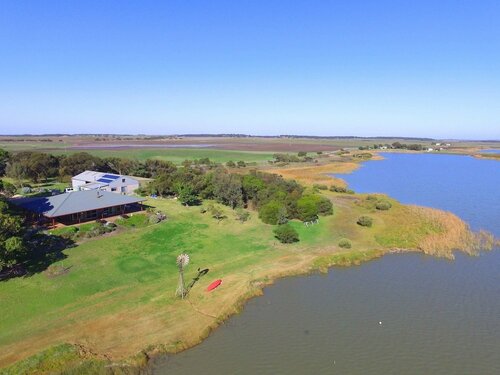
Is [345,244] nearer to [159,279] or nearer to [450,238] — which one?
[450,238]

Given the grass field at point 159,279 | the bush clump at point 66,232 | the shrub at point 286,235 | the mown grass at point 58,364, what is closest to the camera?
the mown grass at point 58,364

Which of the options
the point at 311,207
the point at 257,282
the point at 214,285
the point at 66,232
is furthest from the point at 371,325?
the point at 66,232

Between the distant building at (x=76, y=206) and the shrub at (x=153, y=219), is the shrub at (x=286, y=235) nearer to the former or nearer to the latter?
the shrub at (x=153, y=219)

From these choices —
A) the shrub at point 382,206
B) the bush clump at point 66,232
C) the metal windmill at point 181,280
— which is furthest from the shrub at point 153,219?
the shrub at point 382,206

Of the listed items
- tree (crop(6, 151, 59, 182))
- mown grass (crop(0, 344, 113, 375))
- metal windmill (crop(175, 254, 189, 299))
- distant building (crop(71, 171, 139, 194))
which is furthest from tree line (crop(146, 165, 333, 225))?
mown grass (crop(0, 344, 113, 375))

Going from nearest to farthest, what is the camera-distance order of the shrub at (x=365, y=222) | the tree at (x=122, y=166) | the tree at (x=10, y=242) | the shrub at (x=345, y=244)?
the tree at (x=10, y=242)
the shrub at (x=345, y=244)
the shrub at (x=365, y=222)
the tree at (x=122, y=166)

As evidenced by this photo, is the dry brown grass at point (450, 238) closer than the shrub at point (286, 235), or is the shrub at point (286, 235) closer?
the dry brown grass at point (450, 238)

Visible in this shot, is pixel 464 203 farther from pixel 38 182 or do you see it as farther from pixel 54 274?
pixel 38 182

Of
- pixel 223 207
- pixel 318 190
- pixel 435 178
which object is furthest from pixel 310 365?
pixel 435 178
